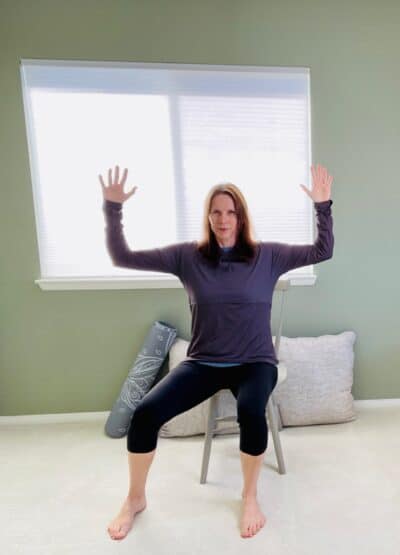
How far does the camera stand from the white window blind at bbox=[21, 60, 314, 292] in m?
1.98

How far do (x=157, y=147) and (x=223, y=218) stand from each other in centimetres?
81

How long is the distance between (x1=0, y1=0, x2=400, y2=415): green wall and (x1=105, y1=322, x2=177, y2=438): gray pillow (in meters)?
0.12

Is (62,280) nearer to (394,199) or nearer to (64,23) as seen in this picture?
(64,23)

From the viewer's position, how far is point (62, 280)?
6.73 ft

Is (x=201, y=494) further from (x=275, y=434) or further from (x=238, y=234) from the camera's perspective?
(x=238, y=234)

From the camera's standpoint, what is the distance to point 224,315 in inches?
58.7

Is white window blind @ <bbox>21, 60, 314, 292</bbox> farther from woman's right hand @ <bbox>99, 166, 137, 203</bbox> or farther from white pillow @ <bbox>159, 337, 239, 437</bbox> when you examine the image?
white pillow @ <bbox>159, 337, 239, 437</bbox>

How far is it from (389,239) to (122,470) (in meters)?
2.01

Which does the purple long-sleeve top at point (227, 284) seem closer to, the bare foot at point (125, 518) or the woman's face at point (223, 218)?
the woman's face at point (223, 218)

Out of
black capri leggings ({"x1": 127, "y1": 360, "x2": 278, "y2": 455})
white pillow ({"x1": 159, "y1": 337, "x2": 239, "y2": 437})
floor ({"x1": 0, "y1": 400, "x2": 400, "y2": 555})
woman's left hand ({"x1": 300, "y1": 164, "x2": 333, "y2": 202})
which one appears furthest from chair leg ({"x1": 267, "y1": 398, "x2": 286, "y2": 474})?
woman's left hand ({"x1": 300, "y1": 164, "x2": 333, "y2": 202})

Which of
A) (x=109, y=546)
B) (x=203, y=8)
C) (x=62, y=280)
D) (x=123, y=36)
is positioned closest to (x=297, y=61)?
(x=203, y=8)

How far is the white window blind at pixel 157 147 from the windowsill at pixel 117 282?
1.6 inches

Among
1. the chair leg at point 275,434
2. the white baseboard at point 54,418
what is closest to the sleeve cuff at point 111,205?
the chair leg at point 275,434

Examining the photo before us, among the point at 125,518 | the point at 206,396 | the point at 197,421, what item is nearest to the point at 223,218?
the point at 206,396
